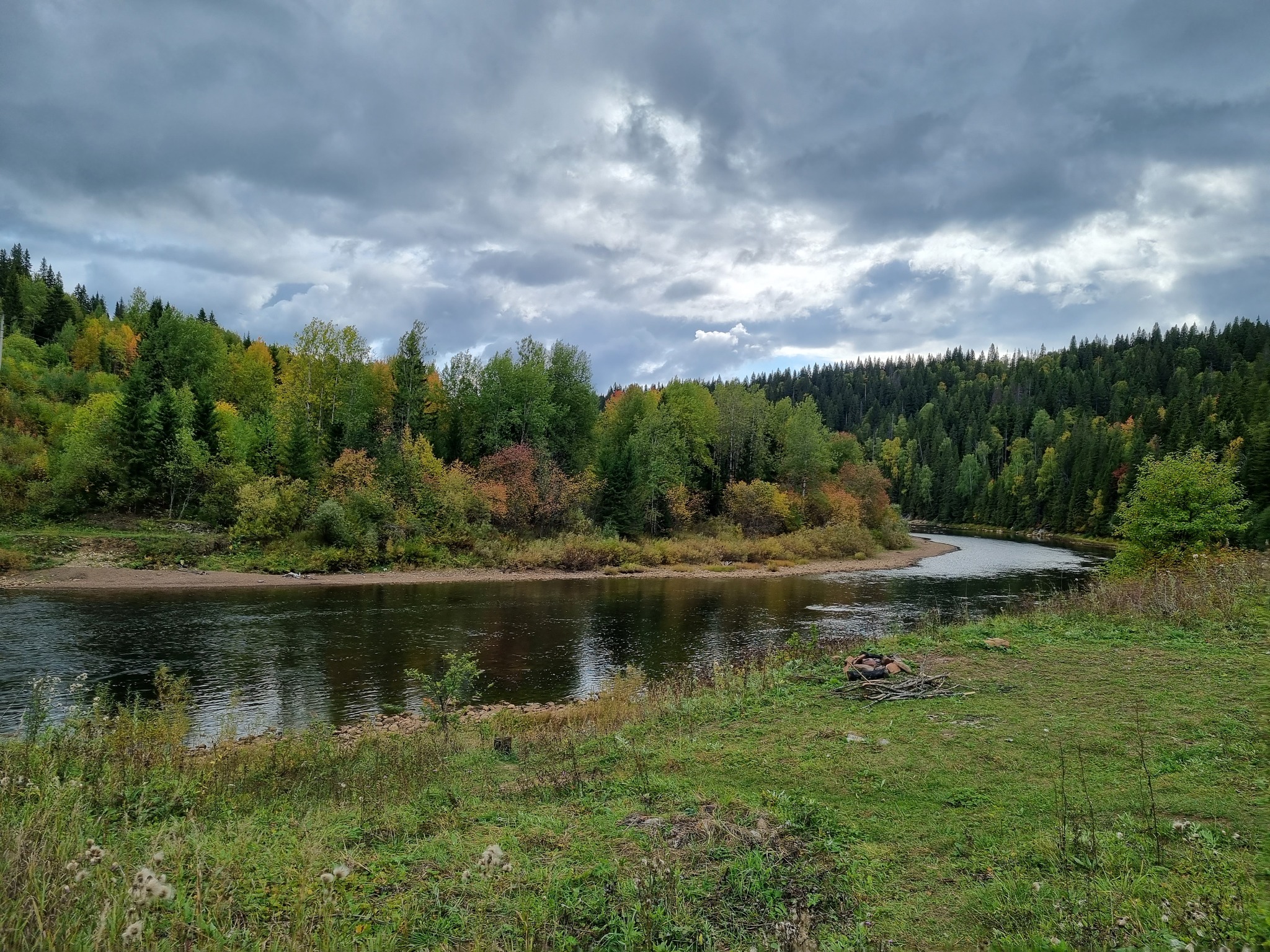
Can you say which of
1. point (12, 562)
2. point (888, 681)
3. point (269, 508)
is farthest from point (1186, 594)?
point (12, 562)

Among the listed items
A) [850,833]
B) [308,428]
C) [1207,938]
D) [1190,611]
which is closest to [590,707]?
[850,833]

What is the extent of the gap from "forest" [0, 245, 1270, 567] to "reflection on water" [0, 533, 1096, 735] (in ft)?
41.2

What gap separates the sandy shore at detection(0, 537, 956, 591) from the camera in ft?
115

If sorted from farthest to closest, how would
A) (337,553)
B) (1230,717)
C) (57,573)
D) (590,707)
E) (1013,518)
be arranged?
1. (1013,518)
2. (337,553)
3. (57,573)
4. (590,707)
5. (1230,717)

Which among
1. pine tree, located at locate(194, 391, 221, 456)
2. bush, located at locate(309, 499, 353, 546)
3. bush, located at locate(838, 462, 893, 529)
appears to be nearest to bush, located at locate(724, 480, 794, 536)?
bush, located at locate(838, 462, 893, 529)

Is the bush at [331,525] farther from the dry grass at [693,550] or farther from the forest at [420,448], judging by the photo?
the dry grass at [693,550]

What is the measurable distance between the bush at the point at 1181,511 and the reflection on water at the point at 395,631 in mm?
7847

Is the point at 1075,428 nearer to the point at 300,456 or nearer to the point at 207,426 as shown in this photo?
the point at 300,456

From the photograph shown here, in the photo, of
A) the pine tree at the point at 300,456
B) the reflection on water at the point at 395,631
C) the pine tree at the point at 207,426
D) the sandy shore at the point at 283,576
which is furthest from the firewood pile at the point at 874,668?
the pine tree at the point at 207,426

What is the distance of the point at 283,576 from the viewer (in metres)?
40.8

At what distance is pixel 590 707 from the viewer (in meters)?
15.5

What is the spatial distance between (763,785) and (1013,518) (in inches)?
5025

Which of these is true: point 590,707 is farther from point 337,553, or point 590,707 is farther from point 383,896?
point 337,553

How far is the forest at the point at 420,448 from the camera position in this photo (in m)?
46.6
